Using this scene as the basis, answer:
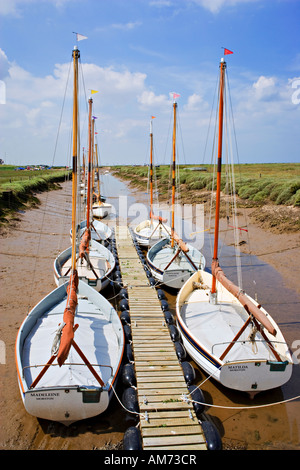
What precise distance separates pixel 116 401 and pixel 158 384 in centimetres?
133

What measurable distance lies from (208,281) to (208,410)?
619 centimetres

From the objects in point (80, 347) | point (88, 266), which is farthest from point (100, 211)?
point (80, 347)

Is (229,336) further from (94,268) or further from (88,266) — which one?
(94,268)

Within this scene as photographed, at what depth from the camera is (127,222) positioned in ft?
131

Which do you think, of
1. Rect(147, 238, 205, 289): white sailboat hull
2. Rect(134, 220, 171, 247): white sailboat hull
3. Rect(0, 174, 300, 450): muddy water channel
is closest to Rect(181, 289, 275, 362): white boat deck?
Rect(0, 174, 300, 450): muddy water channel

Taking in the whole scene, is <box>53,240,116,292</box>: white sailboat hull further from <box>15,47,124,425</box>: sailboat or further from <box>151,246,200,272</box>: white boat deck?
<box>151,246,200,272</box>: white boat deck

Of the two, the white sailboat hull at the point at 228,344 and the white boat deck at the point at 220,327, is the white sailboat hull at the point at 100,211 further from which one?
the white boat deck at the point at 220,327

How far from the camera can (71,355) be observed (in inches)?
368

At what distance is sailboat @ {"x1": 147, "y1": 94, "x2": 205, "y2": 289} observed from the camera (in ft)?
55.2

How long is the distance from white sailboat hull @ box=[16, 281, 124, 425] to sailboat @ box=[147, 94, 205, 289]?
500 centimetres

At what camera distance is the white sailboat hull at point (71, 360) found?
25.7 feet

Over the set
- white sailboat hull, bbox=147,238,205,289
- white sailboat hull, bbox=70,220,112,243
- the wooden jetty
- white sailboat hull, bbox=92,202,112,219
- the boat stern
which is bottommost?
the wooden jetty
